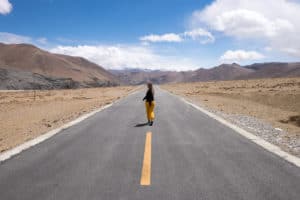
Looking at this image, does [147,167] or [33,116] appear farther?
[33,116]

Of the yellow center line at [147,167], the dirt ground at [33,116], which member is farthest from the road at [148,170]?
the dirt ground at [33,116]

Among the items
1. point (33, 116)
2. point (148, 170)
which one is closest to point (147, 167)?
point (148, 170)

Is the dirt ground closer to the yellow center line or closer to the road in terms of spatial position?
the road

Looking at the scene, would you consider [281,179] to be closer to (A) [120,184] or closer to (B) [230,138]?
(A) [120,184]

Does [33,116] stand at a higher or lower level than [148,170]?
lower

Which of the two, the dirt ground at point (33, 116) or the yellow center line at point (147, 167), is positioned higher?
the yellow center line at point (147, 167)

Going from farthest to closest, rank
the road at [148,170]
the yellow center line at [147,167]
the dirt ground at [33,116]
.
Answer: the dirt ground at [33,116], the yellow center line at [147,167], the road at [148,170]

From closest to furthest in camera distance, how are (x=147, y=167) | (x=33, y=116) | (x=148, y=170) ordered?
(x=148, y=170) → (x=147, y=167) → (x=33, y=116)

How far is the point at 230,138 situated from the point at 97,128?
15.8ft

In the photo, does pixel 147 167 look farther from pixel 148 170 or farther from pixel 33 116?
pixel 33 116

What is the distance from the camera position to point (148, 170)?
19.0 feet

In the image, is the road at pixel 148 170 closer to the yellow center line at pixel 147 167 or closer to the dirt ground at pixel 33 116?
the yellow center line at pixel 147 167

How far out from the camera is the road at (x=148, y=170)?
4.65m

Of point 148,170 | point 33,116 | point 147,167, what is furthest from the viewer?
point 33,116
